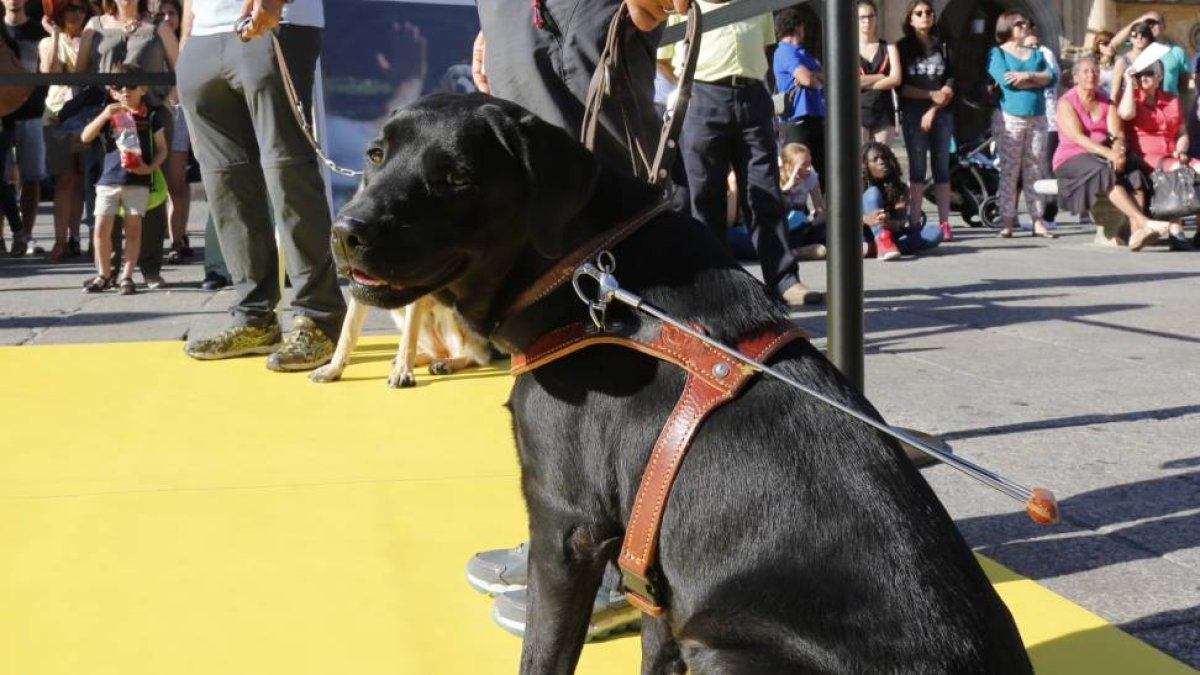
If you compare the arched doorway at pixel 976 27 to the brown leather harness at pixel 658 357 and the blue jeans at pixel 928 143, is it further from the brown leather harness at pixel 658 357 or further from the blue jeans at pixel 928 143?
the brown leather harness at pixel 658 357

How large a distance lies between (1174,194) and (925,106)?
2307 mm

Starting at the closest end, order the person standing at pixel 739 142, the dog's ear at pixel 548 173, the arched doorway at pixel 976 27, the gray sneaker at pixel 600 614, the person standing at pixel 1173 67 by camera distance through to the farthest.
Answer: the dog's ear at pixel 548 173, the gray sneaker at pixel 600 614, the person standing at pixel 739 142, the person standing at pixel 1173 67, the arched doorway at pixel 976 27

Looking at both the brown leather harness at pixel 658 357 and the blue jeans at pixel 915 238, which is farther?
the blue jeans at pixel 915 238

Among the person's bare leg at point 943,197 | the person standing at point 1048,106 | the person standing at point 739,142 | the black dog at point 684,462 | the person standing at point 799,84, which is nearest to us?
the black dog at point 684,462

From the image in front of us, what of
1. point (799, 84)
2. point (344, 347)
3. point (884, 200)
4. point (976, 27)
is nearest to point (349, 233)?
point (344, 347)

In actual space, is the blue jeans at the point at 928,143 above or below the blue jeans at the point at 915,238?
above

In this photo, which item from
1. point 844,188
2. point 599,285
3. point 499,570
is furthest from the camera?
point 844,188

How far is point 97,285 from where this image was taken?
8078mm

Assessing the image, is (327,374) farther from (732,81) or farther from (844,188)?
(732,81)

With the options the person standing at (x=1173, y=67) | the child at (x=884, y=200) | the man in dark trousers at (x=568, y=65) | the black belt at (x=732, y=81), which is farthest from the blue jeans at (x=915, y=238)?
the man in dark trousers at (x=568, y=65)

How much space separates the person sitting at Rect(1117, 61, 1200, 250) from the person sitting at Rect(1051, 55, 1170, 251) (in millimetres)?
115

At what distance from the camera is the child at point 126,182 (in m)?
7.84

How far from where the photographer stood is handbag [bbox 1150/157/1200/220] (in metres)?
9.95

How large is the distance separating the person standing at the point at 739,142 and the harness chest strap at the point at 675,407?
4.92m
